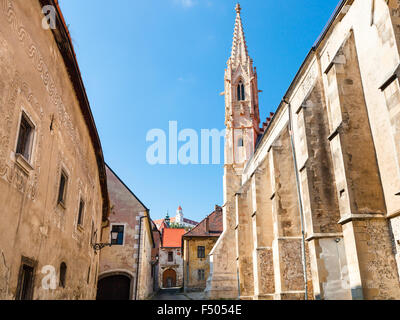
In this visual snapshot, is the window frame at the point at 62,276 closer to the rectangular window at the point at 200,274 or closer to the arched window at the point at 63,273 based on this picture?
the arched window at the point at 63,273

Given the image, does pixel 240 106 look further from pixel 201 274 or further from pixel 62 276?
pixel 62 276

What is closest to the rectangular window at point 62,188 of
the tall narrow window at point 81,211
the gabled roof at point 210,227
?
the tall narrow window at point 81,211

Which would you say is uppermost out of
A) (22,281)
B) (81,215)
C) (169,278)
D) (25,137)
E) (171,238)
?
(171,238)

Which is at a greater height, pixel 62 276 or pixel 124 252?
pixel 124 252

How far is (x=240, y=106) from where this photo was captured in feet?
109

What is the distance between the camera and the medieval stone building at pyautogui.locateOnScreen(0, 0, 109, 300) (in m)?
5.43

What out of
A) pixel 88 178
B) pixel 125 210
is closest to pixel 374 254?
pixel 88 178

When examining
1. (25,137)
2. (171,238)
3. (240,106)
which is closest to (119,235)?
(25,137)

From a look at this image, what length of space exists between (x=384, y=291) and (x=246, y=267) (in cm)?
1401

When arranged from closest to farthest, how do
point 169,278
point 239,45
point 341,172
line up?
point 341,172 → point 239,45 → point 169,278

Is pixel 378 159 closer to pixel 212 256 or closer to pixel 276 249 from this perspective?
pixel 276 249

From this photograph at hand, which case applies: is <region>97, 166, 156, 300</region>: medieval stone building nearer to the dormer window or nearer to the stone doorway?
the dormer window

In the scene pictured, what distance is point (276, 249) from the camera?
583 inches

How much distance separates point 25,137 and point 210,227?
111 ft
